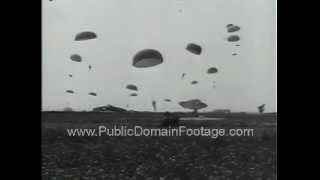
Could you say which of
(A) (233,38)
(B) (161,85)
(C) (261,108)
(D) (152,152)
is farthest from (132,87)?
(C) (261,108)

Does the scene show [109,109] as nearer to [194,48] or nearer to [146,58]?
[146,58]

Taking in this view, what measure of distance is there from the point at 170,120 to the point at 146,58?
1.60 ft

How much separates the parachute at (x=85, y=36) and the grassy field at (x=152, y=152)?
550 mm

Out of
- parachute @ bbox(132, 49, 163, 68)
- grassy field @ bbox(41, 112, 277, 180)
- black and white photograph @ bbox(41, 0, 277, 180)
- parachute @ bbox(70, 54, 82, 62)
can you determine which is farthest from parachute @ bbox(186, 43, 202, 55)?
parachute @ bbox(70, 54, 82, 62)

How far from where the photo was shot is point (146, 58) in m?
3.11

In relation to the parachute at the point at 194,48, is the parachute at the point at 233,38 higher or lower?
higher

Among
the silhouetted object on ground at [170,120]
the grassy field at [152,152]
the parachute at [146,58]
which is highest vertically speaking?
the parachute at [146,58]

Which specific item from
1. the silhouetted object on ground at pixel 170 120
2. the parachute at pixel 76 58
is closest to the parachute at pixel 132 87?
the silhouetted object on ground at pixel 170 120

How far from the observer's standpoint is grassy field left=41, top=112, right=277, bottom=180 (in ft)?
9.98

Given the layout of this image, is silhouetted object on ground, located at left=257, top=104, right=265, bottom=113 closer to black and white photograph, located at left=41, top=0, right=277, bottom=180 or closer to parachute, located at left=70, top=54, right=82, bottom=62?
black and white photograph, located at left=41, top=0, right=277, bottom=180

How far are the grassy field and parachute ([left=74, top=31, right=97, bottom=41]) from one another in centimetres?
55

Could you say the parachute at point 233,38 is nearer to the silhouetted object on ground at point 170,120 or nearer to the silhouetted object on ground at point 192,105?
the silhouetted object on ground at point 192,105

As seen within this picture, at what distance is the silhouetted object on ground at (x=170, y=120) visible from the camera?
3.08m
